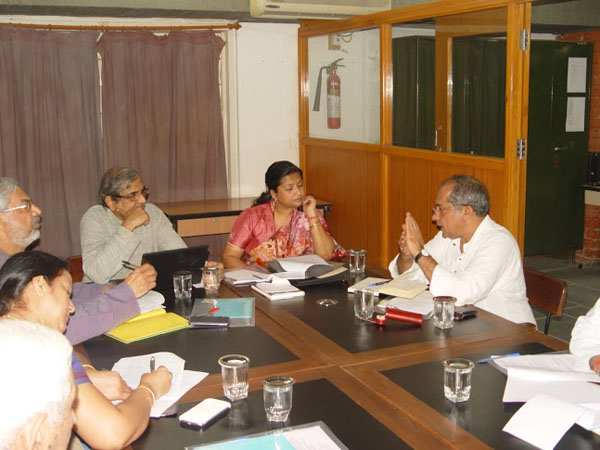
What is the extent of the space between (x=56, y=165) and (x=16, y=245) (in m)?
2.80

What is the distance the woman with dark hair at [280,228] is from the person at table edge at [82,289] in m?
1.09

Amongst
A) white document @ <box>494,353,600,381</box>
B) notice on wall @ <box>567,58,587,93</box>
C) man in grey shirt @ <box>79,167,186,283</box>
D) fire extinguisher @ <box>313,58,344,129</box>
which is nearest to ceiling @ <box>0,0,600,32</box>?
notice on wall @ <box>567,58,587,93</box>

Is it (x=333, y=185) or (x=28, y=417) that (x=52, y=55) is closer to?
(x=333, y=185)

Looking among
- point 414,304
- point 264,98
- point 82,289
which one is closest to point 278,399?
point 414,304

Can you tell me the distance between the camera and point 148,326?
8.20ft

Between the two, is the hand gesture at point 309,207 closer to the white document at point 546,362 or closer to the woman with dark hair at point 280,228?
the woman with dark hair at point 280,228

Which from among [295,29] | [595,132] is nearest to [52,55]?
[295,29]

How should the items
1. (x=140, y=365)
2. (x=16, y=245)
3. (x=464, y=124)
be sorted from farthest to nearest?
1. (x=464, y=124)
2. (x=16, y=245)
3. (x=140, y=365)

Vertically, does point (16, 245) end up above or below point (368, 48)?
below

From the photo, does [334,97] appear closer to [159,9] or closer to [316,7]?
[316,7]

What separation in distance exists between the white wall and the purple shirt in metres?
3.52

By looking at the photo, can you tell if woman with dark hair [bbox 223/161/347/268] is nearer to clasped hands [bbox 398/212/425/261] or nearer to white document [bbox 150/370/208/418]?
clasped hands [bbox 398/212/425/261]

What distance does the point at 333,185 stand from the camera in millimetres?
5809

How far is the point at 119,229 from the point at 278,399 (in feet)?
5.92
